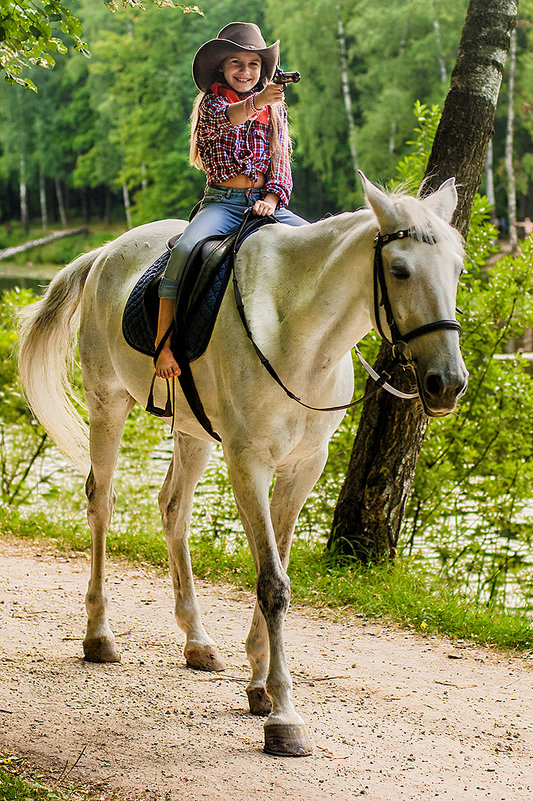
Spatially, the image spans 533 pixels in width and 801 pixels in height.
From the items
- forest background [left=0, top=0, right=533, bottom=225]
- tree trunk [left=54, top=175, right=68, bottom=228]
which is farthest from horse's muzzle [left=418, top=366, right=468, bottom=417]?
tree trunk [left=54, top=175, right=68, bottom=228]

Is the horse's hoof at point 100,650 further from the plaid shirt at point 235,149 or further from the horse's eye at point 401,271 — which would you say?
the horse's eye at point 401,271

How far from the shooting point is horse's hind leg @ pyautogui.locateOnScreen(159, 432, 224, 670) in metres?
4.39

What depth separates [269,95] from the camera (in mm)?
3348

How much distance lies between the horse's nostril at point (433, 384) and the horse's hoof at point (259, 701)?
1670 millimetres

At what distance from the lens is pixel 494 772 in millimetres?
3373

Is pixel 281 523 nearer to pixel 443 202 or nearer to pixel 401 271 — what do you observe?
pixel 401 271

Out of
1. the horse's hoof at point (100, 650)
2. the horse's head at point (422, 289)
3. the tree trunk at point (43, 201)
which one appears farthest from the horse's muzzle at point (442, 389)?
the tree trunk at point (43, 201)

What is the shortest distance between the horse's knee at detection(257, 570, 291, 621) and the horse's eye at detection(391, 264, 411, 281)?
1.24 meters

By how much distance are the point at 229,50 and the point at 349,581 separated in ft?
10.8

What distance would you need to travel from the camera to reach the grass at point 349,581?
198 inches

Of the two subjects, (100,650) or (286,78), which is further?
(100,650)

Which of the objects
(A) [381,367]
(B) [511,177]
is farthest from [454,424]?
(B) [511,177]

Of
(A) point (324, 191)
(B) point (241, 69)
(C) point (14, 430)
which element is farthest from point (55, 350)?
(A) point (324, 191)

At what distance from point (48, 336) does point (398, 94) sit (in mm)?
23078
